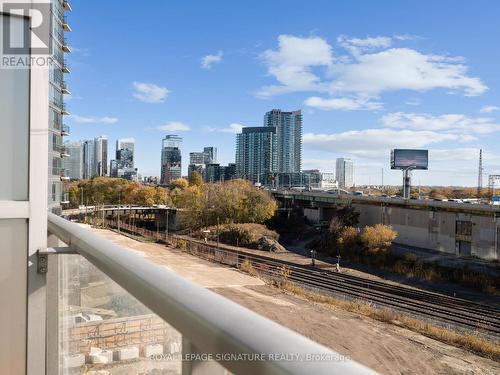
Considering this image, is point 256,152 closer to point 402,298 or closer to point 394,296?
point 394,296

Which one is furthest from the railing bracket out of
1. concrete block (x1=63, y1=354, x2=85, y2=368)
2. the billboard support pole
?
the billboard support pole

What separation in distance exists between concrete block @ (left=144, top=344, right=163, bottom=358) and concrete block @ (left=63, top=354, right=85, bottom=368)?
597mm

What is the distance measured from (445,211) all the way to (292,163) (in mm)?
79487

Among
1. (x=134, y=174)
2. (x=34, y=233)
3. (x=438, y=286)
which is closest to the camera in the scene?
(x=34, y=233)

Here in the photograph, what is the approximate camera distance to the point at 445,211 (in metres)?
32.3

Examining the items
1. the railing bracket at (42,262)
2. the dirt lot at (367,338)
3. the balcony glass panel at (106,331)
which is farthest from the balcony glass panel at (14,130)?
the dirt lot at (367,338)

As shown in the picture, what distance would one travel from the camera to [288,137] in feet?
366

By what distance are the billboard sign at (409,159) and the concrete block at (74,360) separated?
46299 mm

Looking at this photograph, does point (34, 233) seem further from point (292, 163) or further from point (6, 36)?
point (292, 163)

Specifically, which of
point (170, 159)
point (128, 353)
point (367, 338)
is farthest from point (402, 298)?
point (170, 159)

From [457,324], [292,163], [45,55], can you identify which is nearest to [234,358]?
[45,55]

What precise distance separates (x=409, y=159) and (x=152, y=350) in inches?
1893

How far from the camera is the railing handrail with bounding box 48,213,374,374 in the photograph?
1.68 feet

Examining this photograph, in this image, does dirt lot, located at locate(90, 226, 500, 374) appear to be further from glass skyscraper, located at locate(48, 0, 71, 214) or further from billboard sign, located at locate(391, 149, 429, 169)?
billboard sign, located at locate(391, 149, 429, 169)
